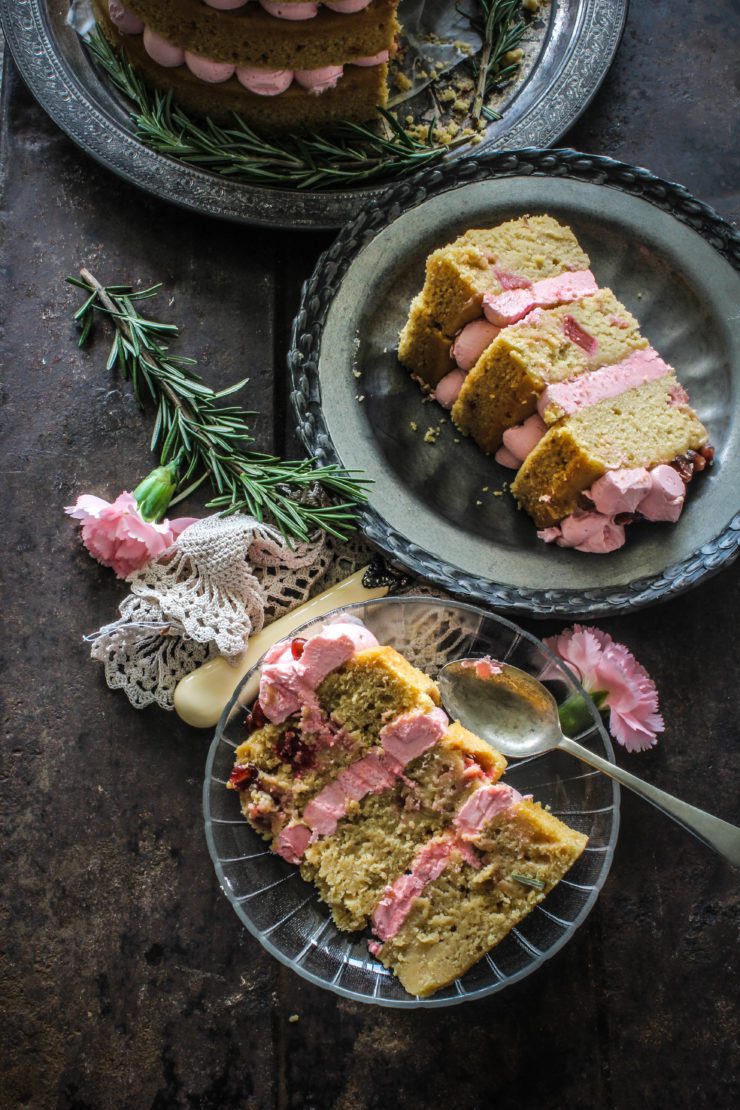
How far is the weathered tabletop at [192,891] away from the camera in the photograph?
7.83 ft

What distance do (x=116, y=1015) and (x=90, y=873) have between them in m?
0.30

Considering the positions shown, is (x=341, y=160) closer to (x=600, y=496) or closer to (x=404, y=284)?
(x=404, y=284)

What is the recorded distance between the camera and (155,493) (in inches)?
98.4

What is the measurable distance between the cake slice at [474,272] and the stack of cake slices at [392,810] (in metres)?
0.67

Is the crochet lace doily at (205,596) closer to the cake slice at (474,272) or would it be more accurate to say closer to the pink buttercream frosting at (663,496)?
the cake slice at (474,272)

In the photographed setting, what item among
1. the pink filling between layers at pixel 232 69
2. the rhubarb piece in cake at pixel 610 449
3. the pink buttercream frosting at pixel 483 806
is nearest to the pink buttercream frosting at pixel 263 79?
the pink filling between layers at pixel 232 69

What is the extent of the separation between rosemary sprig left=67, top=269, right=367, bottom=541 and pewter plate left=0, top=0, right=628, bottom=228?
0.88 ft

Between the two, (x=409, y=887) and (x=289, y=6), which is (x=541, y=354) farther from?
(x=409, y=887)

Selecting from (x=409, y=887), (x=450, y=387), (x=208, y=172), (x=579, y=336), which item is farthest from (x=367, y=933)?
(x=208, y=172)

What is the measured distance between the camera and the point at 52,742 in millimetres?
2496

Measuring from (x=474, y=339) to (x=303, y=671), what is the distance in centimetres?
82

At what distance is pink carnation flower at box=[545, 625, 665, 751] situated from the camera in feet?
7.97

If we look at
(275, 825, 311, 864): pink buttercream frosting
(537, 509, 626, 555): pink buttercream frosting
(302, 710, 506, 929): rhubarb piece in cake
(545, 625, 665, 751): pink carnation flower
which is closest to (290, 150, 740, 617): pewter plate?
(537, 509, 626, 555): pink buttercream frosting

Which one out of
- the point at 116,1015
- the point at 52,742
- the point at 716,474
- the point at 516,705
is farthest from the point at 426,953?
the point at 716,474
